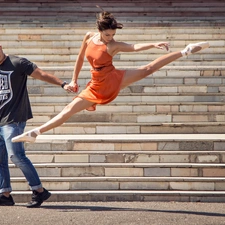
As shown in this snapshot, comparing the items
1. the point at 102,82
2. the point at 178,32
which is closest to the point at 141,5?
the point at 178,32

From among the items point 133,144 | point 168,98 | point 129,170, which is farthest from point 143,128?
point 129,170

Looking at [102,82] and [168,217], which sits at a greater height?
[102,82]

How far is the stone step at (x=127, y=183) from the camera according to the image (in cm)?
862

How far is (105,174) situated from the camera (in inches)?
347

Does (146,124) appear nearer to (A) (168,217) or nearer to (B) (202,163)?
(B) (202,163)

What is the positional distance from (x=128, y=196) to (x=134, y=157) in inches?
28.0

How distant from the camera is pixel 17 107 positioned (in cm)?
782

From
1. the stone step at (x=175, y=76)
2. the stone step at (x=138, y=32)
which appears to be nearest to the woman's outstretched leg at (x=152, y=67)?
the stone step at (x=175, y=76)

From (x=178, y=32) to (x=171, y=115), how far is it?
482cm

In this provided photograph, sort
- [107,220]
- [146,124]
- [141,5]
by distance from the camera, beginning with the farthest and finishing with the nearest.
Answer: [141,5] < [146,124] < [107,220]

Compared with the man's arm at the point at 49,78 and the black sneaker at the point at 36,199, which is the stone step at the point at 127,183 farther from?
the man's arm at the point at 49,78

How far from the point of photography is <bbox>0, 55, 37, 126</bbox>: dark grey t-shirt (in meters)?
7.81

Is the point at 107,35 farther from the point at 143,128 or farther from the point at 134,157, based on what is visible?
the point at 143,128

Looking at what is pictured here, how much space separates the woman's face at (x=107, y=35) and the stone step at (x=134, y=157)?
2.03 m
